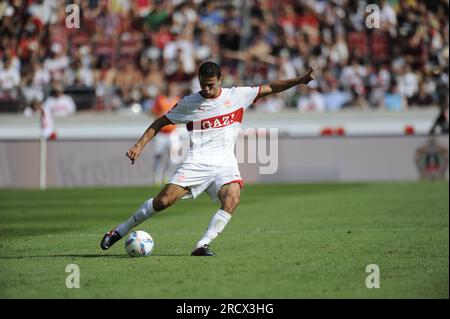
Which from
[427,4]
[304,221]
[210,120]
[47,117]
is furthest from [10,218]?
[427,4]

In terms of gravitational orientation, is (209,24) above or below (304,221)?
above

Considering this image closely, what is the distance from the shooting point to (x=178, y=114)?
1079 cm

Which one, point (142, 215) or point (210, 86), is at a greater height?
point (210, 86)

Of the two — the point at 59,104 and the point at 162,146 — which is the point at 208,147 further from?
the point at 59,104

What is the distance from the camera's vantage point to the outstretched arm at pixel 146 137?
10.3 metres

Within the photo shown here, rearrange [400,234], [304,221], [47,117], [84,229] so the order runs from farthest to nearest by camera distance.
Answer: [47,117], [304,221], [84,229], [400,234]

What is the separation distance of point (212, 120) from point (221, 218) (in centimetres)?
118

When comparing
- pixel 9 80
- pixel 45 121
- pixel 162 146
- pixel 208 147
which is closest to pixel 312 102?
pixel 162 146

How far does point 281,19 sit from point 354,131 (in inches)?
173

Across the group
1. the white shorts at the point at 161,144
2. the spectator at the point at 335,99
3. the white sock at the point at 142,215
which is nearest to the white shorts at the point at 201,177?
the white sock at the point at 142,215

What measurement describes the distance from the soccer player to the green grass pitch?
543 millimetres

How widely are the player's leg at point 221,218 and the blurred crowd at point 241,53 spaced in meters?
17.0

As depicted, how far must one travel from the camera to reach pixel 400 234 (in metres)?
12.9
